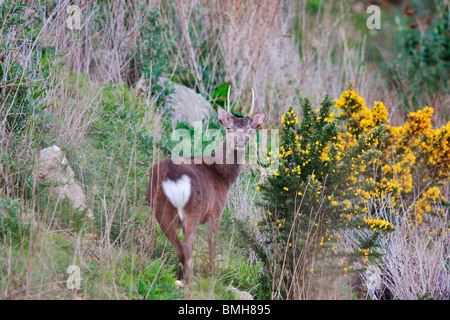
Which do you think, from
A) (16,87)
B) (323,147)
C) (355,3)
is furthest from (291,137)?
(355,3)

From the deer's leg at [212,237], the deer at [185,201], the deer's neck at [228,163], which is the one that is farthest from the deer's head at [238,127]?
the deer's leg at [212,237]

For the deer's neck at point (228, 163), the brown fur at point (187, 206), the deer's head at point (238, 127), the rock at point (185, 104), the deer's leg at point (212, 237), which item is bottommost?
the deer's leg at point (212, 237)

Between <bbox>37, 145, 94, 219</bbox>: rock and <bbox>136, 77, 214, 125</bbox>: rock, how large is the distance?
227 centimetres

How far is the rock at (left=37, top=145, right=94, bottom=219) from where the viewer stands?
464 cm

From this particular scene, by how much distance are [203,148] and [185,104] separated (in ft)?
3.42

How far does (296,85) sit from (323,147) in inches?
165

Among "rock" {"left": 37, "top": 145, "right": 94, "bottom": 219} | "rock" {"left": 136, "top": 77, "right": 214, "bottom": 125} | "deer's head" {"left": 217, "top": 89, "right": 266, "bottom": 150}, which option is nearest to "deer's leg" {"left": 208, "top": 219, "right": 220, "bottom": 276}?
"deer's head" {"left": 217, "top": 89, "right": 266, "bottom": 150}

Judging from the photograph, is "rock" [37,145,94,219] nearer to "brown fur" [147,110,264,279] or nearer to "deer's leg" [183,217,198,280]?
"brown fur" [147,110,264,279]

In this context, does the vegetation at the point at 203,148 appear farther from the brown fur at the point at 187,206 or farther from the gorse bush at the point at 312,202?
the brown fur at the point at 187,206

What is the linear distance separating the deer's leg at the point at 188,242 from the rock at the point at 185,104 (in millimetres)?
3204

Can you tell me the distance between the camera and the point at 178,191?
3.92 metres

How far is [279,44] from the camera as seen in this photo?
8.91m

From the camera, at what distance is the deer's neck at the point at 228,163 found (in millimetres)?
4766

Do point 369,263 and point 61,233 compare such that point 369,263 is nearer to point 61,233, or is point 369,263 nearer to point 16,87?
point 61,233
